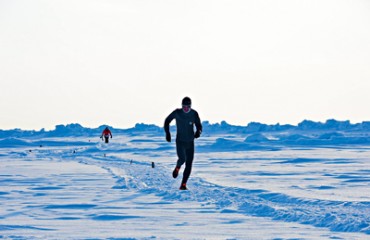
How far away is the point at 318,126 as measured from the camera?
3214 inches

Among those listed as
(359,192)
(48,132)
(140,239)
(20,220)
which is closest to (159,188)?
(359,192)

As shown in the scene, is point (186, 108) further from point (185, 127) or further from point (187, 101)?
point (185, 127)

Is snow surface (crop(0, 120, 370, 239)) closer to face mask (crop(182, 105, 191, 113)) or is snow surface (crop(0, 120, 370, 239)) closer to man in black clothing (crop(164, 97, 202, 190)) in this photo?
man in black clothing (crop(164, 97, 202, 190))

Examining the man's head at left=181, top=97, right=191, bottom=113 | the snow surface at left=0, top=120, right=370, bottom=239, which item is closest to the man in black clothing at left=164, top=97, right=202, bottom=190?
the man's head at left=181, top=97, right=191, bottom=113

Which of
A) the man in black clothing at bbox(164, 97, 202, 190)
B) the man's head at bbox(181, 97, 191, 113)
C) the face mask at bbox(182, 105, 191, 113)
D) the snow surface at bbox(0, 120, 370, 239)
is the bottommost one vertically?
the snow surface at bbox(0, 120, 370, 239)

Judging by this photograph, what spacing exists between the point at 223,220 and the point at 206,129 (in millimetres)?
82228

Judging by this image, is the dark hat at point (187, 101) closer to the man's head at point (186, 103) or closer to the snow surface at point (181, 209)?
the man's head at point (186, 103)

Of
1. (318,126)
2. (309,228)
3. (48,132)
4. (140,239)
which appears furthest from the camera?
(48,132)

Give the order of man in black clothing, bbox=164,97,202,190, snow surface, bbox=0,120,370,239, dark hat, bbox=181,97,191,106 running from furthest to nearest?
man in black clothing, bbox=164,97,202,190 < dark hat, bbox=181,97,191,106 < snow surface, bbox=0,120,370,239

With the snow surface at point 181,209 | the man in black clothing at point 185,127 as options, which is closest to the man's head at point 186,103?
the man in black clothing at point 185,127

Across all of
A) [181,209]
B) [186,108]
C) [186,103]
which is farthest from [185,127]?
[181,209]

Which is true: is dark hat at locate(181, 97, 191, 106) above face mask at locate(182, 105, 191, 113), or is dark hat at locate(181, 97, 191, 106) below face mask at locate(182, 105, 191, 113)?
above

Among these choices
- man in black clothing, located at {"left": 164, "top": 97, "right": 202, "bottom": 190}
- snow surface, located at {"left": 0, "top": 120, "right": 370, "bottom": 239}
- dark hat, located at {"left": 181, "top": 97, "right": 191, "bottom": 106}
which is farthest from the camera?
man in black clothing, located at {"left": 164, "top": 97, "right": 202, "bottom": 190}

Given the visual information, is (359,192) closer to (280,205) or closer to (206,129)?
(280,205)
